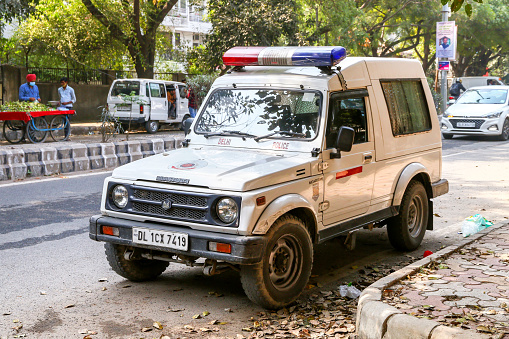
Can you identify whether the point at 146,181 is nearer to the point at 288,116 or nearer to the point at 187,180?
the point at 187,180

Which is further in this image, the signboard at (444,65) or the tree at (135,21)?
the signboard at (444,65)

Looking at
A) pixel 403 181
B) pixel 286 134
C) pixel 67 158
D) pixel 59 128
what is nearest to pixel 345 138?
pixel 286 134

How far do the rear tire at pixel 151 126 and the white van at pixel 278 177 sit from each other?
1648cm

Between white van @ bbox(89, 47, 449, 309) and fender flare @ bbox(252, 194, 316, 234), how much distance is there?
1 centimetres

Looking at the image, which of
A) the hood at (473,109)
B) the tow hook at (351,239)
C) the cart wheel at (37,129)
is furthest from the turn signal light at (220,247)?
the hood at (473,109)

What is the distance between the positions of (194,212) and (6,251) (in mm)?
2970

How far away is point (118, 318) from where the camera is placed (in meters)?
4.81

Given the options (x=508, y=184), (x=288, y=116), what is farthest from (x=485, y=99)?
(x=288, y=116)

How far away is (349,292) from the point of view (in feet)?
17.8

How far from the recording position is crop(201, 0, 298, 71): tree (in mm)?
24781

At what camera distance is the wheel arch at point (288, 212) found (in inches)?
185

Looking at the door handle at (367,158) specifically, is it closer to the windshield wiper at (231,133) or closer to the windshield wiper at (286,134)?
the windshield wiper at (286,134)

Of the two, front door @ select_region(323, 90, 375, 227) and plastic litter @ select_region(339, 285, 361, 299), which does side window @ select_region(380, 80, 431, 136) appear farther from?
plastic litter @ select_region(339, 285, 361, 299)

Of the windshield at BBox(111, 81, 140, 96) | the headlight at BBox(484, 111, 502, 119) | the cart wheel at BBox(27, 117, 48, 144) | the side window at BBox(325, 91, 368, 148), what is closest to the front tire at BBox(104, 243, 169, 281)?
the side window at BBox(325, 91, 368, 148)
